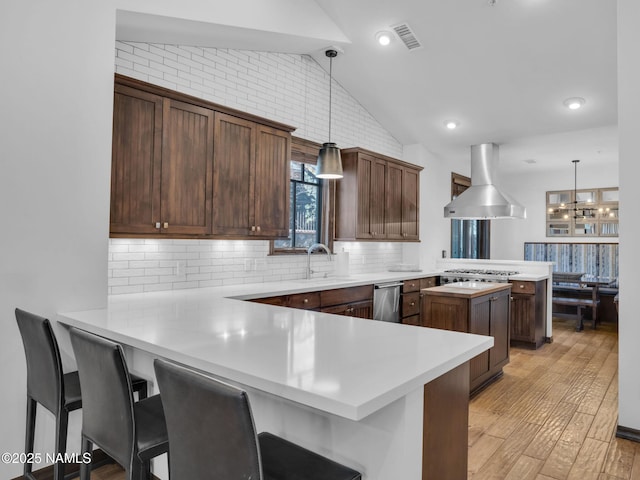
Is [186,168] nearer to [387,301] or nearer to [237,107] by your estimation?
[237,107]

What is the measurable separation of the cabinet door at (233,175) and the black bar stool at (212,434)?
225cm

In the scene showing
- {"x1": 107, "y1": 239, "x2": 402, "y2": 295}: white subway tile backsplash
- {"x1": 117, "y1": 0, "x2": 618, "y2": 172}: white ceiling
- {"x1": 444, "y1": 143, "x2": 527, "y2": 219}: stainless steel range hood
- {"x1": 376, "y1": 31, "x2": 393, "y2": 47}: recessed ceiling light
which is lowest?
{"x1": 107, "y1": 239, "x2": 402, "y2": 295}: white subway tile backsplash

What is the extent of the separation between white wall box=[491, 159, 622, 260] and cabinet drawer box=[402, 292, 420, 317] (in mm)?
4288

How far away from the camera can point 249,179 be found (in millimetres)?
3562

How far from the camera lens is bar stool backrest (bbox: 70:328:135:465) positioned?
1.38 m

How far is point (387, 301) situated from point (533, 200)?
5.35 m

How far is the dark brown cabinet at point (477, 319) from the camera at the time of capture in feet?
11.9

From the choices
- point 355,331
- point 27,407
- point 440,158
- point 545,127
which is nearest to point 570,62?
point 545,127

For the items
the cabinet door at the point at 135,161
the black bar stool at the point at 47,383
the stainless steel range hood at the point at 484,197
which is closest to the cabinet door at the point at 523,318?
the stainless steel range hood at the point at 484,197

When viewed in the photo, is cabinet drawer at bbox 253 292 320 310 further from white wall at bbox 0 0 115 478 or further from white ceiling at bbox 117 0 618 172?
white ceiling at bbox 117 0 618 172

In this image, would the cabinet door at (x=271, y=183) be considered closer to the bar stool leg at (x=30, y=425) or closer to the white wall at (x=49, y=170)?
the white wall at (x=49, y=170)

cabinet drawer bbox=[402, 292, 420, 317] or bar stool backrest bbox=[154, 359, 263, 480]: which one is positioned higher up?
bar stool backrest bbox=[154, 359, 263, 480]

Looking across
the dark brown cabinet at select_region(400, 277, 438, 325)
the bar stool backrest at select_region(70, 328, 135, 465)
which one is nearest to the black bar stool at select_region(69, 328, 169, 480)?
the bar stool backrest at select_region(70, 328, 135, 465)

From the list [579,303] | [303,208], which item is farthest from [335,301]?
[579,303]
